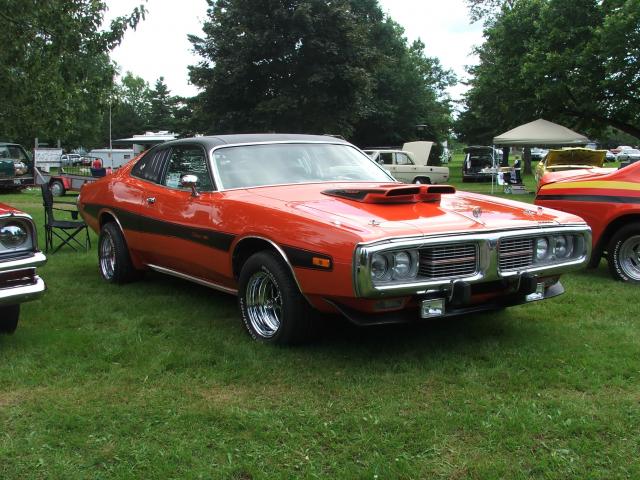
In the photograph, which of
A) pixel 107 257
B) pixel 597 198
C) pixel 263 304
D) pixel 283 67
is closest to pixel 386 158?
pixel 283 67

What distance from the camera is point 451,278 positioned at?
392cm

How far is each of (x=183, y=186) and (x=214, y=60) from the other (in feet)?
76.3

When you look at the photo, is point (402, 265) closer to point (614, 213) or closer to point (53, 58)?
point (614, 213)

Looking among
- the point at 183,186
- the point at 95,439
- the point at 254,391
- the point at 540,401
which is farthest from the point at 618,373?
the point at 183,186

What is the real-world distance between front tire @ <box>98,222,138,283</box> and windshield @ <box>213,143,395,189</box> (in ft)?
5.57

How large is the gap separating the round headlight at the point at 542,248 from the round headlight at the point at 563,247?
0.43 feet

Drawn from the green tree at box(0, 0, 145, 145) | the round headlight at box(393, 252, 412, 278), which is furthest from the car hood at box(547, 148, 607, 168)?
the round headlight at box(393, 252, 412, 278)

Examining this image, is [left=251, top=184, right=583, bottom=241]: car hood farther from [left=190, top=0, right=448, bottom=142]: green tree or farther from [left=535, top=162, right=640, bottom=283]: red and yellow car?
[left=190, top=0, right=448, bottom=142]: green tree

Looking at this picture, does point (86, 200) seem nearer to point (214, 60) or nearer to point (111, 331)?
point (111, 331)

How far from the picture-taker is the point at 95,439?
3148mm

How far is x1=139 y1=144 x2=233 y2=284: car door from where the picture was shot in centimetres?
491

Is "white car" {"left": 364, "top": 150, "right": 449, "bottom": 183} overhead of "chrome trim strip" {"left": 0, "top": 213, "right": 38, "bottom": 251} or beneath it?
overhead

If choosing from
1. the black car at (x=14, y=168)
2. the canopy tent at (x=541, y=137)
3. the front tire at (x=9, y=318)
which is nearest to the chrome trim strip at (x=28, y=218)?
the front tire at (x=9, y=318)

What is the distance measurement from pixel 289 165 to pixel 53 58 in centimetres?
682
